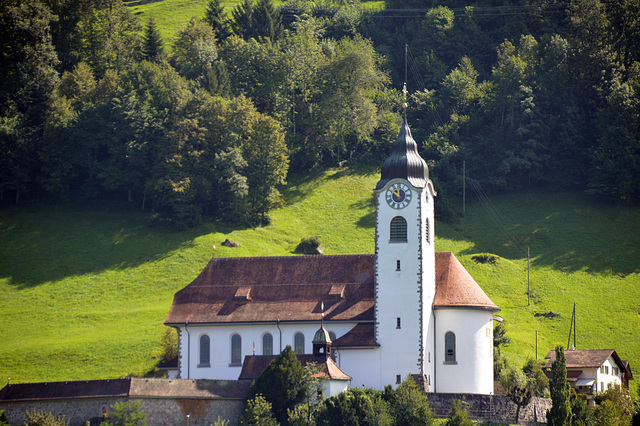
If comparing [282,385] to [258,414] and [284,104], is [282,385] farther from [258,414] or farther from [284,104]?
[284,104]

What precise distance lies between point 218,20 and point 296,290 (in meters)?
73.6

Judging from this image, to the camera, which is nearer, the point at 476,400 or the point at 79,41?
the point at 476,400

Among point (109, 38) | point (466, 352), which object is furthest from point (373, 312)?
point (109, 38)

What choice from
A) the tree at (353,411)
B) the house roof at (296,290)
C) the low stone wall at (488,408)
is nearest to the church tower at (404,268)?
the house roof at (296,290)

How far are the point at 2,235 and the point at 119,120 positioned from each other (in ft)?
53.1

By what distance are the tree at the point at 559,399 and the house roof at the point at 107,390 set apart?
58.4ft

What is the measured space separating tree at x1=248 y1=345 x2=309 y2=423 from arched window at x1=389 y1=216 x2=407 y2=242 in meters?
11.4

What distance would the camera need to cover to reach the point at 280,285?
257 ft

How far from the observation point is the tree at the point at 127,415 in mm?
63781

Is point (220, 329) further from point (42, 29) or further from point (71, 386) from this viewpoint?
point (42, 29)

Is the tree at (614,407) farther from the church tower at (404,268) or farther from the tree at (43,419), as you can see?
the tree at (43,419)

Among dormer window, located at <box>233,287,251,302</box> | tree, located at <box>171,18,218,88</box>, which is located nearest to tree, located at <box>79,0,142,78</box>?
tree, located at <box>171,18,218,88</box>

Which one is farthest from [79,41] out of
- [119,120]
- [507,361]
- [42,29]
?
[507,361]

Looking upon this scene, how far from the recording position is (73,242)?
105 m
